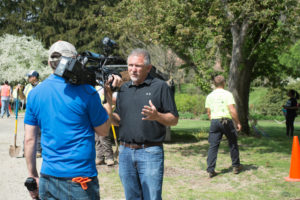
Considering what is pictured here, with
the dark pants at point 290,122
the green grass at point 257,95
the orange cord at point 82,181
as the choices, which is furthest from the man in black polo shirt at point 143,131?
the green grass at point 257,95

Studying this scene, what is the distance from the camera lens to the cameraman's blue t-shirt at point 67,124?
293 cm

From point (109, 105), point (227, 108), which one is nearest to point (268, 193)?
point (227, 108)

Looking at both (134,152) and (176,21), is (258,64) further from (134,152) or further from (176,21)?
(134,152)

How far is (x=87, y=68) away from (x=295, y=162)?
5.37m

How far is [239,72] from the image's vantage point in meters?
13.8

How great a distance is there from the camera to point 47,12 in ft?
145

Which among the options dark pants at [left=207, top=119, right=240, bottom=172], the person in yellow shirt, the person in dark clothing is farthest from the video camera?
the person in dark clothing

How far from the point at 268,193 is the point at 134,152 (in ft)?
11.5

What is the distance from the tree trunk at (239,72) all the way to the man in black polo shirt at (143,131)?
26.7ft

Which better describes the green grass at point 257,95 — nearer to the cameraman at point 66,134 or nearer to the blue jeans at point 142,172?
the blue jeans at point 142,172

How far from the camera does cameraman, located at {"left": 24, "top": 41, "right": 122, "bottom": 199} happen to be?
9.57 ft

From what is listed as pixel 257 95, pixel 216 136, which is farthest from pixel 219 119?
pixel 257 95

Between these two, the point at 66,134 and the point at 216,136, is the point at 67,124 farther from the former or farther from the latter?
the point at 216,136

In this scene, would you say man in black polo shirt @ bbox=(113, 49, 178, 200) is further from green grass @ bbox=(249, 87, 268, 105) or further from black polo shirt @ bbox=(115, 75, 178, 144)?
green grass @ bbox=(249, 87, 268, 105)
